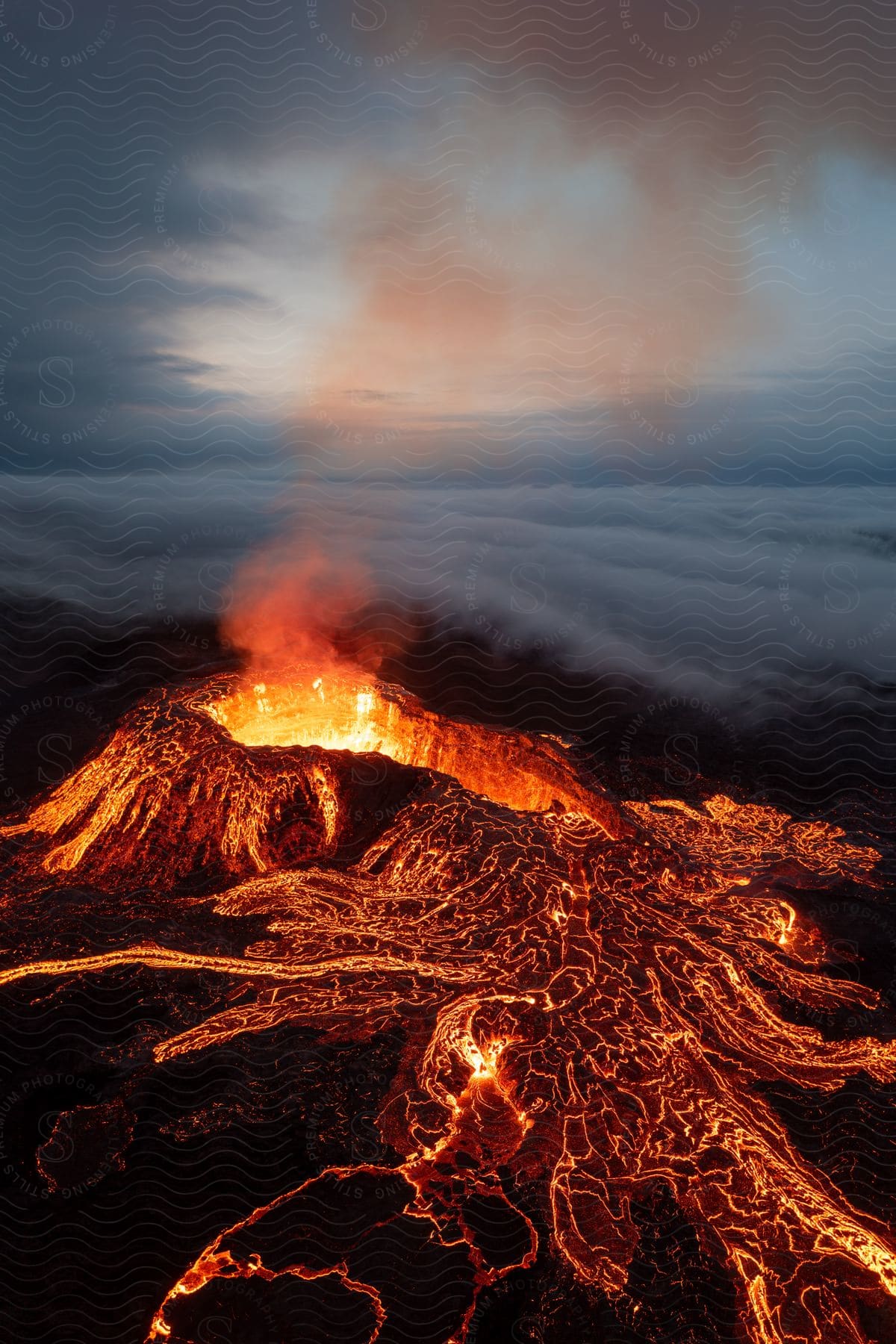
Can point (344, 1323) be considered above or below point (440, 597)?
above

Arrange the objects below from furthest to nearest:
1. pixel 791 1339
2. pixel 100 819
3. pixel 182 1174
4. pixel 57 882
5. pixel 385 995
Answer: pixel 100 819
pixel 57 882
pixel 385 995
pixel 182 1174
pixel 791 1339

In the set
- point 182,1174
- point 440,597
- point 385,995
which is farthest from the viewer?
point 440,597

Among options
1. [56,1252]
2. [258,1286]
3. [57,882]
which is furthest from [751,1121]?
[57,882]

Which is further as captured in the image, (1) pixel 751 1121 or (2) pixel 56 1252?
(1) pixel 751 1121

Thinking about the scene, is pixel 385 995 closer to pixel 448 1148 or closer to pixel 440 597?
pixel 448 1148

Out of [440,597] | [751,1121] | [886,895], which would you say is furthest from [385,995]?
[440,597]

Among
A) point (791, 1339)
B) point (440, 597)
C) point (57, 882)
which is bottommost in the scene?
point (440, 597)
